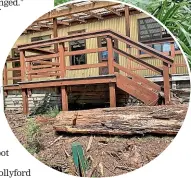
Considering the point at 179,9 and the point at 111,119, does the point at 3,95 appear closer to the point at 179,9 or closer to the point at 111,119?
the point at 111,119

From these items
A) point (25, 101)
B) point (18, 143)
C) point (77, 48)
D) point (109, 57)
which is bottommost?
point (18, 143)

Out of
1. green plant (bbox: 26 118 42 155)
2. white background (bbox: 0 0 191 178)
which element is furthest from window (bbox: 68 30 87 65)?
green plant (bbox: 26 118 42 155)

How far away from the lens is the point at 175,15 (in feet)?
10.9

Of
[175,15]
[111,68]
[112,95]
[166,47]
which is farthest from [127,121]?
[175,15]

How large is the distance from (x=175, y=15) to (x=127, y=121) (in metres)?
1.17

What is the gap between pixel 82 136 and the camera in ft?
10.8

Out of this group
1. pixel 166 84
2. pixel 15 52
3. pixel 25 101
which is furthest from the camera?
pixel 15 52

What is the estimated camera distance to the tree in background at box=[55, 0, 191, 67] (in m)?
3.19

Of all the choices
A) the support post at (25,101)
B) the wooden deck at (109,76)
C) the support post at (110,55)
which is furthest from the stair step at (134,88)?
the support post at (25,101)

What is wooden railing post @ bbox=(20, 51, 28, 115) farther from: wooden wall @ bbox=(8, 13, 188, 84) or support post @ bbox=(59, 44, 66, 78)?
support post @ bbox=(59, 44, 66, 78)

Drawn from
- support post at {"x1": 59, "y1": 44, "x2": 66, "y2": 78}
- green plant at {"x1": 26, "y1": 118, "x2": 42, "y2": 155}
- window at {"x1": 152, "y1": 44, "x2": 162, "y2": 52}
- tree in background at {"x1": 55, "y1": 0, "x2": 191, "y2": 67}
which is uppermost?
tree in background at {"x1": 55, "y1": 0, "x2": 191, "y2": 67}

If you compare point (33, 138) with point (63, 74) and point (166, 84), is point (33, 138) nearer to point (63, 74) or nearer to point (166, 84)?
point (63, 74)

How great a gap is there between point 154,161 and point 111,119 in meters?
0.60

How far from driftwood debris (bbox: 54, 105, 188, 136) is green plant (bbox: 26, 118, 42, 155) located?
0.67 ft
